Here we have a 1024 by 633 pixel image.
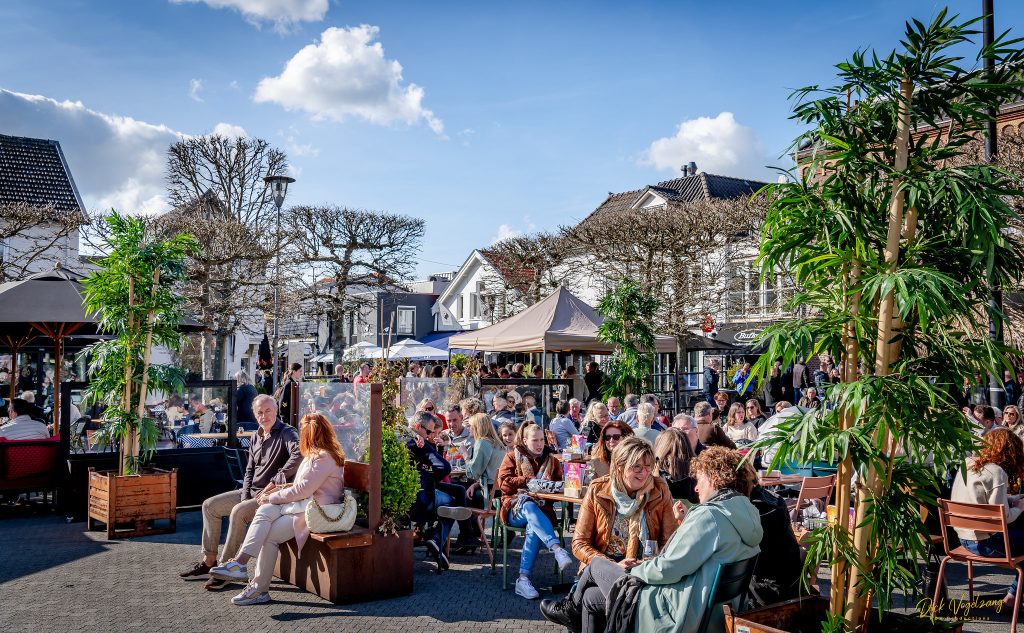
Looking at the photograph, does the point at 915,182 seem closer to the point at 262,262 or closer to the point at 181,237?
the point at 181,237

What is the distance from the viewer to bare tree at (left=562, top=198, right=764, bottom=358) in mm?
23406

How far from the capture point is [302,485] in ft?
22.0

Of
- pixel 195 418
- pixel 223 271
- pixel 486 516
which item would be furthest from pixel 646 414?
pixel 223 271

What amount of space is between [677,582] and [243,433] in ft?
28.9

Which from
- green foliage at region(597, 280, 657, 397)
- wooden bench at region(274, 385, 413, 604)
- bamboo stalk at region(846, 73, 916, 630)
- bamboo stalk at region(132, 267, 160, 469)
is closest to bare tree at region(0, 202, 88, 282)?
green foliage at region(597, 280, 657, 397)

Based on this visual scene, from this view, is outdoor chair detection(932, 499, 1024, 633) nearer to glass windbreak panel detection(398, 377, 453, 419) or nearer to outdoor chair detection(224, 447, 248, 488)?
glass windbreak panel detection(398, 377, 453, 419)

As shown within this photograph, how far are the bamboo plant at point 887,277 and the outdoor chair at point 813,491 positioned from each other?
3.84 metres

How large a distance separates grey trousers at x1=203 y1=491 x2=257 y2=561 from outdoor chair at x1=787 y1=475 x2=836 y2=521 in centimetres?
460

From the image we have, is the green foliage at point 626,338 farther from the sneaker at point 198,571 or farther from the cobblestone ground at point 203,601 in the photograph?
the sneaker at point 198,571

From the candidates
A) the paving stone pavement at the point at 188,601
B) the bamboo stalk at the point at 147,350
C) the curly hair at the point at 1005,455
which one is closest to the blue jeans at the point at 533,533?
the paving stone pavement at the point at 188,601

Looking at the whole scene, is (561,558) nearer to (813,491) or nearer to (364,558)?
(364,558)

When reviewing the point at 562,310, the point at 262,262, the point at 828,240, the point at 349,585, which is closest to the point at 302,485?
the point at 349,585

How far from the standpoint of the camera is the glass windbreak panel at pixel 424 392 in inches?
484

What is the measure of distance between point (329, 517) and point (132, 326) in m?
4.00
